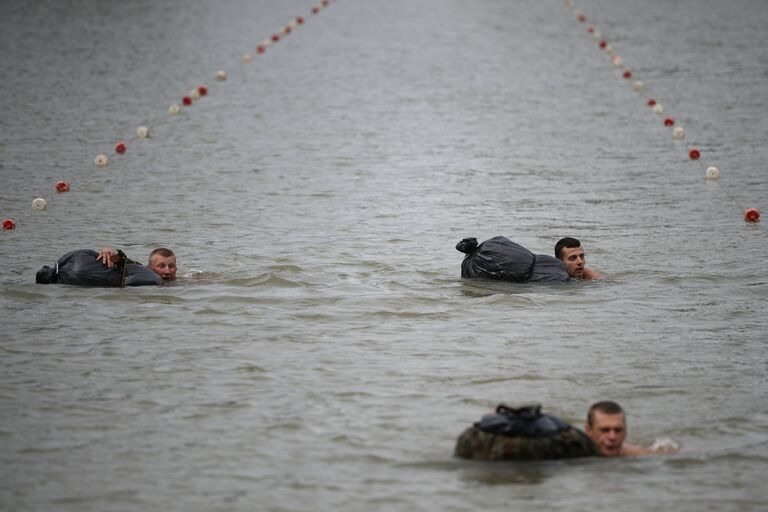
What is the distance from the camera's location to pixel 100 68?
27.9m

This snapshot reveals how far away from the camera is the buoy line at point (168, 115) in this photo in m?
15.2

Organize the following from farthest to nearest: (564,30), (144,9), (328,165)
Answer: (144,9), (564,30), (328,165)

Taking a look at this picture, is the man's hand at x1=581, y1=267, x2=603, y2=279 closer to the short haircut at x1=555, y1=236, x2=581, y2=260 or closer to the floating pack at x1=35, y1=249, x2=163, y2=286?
the short haircut at x1=555, y1=236, x2=581, y2=260

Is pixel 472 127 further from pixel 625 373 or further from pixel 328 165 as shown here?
pixel 625 373

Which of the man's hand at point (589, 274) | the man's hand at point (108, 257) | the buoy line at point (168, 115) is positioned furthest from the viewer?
the buoy line at point (168, 115)

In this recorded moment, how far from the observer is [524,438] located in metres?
7.39

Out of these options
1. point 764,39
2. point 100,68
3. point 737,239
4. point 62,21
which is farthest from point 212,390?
point 62,21

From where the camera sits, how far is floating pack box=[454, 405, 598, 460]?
740 centimetres

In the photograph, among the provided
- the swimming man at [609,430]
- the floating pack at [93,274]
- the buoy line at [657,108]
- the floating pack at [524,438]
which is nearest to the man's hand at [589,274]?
the buoy line at [657,108]

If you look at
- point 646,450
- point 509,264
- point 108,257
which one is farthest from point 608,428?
point 108,257

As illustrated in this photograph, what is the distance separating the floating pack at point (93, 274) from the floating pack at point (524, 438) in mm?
5074

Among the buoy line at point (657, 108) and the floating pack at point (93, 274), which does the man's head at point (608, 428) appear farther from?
the buoy line at point (657, 108)

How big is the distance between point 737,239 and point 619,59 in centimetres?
1600

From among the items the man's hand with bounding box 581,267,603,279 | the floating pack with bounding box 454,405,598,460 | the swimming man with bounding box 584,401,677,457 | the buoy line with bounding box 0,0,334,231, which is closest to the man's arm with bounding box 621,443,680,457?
the swimming man with bounding box 584,401,677,457
